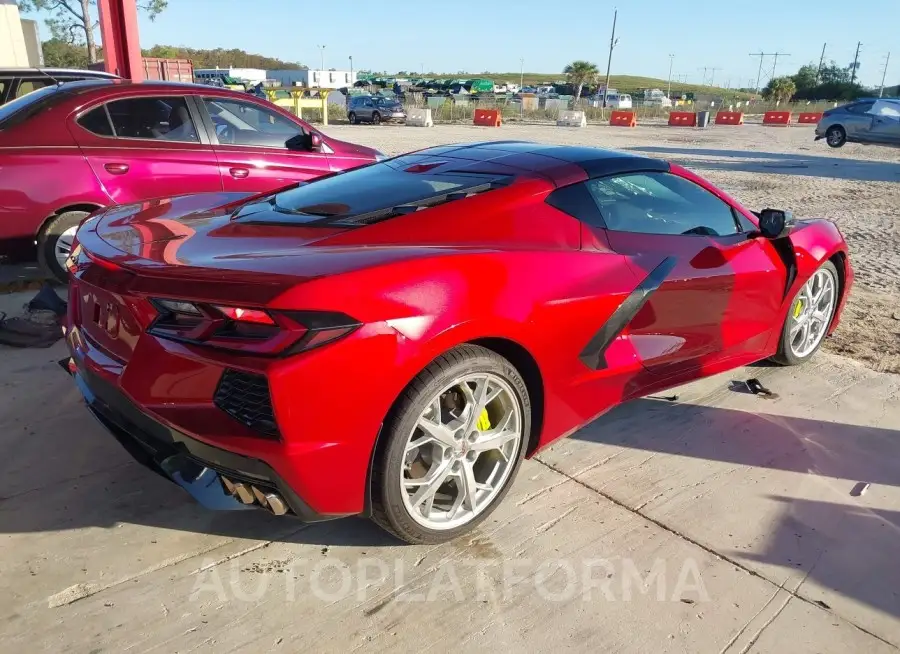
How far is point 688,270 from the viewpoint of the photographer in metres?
3.26

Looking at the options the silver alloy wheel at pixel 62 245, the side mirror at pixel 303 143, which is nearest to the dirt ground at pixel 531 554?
the silver alloy wheel at pixel 62 245

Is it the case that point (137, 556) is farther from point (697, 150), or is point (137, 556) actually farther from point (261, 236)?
point (697, 150)

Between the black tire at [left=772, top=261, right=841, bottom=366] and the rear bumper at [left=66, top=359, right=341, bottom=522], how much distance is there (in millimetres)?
3162

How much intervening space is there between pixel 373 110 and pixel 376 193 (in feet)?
98.5

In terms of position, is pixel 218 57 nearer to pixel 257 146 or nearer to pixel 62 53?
pixel 62 53

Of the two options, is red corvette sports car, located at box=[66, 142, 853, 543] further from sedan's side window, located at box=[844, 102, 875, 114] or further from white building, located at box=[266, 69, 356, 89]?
white building, located at box=[266, 69, 356, 89]

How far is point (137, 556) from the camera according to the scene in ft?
8.27

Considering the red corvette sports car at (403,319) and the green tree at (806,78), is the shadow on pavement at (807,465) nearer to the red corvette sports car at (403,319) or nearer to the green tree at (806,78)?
the red corvette sports car at (403,319)

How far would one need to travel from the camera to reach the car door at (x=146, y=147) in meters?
5.20

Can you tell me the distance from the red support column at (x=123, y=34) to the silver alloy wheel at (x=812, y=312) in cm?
1117

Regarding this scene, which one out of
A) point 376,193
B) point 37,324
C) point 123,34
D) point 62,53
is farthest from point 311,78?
point 376,193

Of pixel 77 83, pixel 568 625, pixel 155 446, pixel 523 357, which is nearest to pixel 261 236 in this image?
pixel 155 446

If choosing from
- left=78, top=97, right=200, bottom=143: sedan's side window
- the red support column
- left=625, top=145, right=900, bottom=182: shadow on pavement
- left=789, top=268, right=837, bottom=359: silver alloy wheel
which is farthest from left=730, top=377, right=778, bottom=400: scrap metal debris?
left=625, top=145, right=900, bottom=182: shadow on pavement

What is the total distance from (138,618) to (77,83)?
187 inches
